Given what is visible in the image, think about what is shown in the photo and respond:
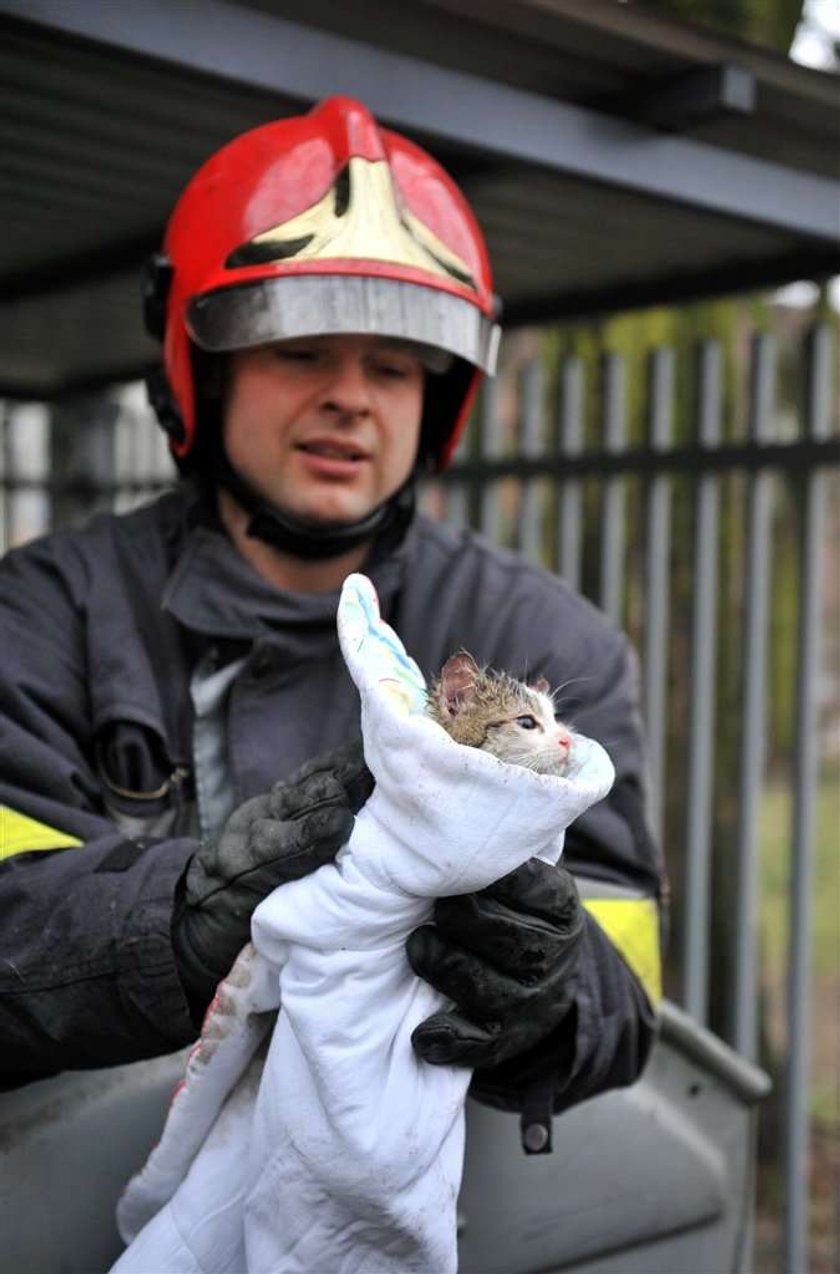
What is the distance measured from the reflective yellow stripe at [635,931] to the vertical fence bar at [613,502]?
6.24ft

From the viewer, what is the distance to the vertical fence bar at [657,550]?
394 centimetres

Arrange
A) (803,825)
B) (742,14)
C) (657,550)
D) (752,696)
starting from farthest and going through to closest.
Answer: (742,14)
(657,550)
(752,696)
(803,825)

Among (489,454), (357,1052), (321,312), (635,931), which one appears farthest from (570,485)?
(357,1052)

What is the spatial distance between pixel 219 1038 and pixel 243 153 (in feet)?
4.78

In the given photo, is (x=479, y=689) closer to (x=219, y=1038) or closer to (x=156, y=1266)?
(x=219, y=1038)

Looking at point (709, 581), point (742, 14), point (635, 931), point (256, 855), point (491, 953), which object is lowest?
point (635, 931)

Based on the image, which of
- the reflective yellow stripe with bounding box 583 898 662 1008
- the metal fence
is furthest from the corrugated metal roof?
the reflective yellow stripe with bounding box 583 898 662 1008

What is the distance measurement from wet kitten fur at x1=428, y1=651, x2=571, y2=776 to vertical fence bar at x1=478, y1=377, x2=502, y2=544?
2857mm

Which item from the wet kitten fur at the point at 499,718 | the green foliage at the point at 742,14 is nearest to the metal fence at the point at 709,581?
the green foliage at the point at 742,14

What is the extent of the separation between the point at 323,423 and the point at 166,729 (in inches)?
21.8

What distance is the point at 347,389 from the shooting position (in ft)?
7.55

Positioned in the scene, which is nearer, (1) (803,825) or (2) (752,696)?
(1) (803,825)

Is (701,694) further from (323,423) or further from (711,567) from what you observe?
(323,423)

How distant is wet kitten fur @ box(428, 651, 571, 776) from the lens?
1.58 meters
